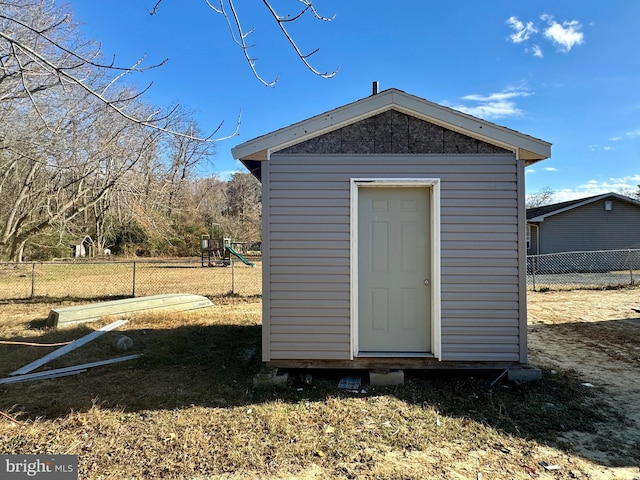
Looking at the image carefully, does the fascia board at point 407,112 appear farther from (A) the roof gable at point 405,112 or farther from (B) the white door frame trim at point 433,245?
(B) the white door frame trim at point 433,245

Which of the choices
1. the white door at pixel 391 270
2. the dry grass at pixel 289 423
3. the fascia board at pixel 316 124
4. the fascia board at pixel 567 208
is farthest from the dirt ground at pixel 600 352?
the fascia board at pixel 567 208

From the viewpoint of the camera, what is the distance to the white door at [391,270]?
4367 millimetres

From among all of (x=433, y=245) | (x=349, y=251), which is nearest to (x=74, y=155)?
(x=349, y=251)

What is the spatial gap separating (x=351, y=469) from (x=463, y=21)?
6.18 metres

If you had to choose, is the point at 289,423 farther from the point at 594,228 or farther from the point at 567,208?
the point at 594,228

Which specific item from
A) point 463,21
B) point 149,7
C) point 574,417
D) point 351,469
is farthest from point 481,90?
point 351,469

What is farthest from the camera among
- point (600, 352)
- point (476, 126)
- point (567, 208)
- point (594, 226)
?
point (594, 226)

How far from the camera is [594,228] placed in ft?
57.7

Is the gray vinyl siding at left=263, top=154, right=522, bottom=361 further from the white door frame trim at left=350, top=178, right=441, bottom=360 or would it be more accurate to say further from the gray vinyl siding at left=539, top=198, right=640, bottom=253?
the gray vinyl siding at left=539, top=198, right=640, bottom=253

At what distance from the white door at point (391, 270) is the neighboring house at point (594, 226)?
51.4 ft

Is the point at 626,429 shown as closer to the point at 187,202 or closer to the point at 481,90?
the point at 481,90

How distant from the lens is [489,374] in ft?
14.2

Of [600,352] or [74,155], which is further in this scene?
[74,155]

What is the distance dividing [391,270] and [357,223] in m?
0.67
